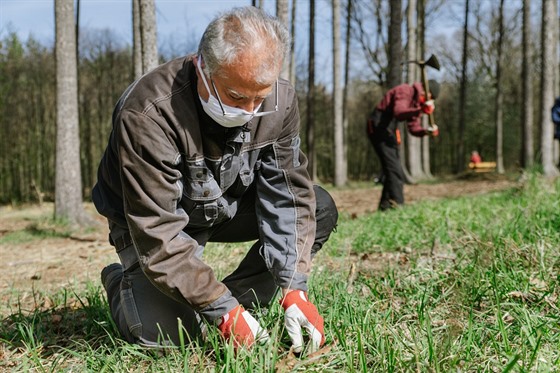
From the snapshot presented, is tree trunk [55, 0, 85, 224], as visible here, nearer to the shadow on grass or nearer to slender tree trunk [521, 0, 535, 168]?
the shadow on grass

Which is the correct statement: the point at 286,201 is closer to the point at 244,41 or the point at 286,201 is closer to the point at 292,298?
the point at 292,298

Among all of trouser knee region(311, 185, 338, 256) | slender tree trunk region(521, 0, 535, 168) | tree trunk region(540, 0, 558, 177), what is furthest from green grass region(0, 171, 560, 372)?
slender tree trunk region(521, 0, 535, 168)

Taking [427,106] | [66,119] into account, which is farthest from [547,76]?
[66,119]

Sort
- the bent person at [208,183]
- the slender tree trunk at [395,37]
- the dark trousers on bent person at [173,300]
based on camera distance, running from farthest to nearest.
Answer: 1. the slender tree trunk at [395,37]
2. the dark trousers on bent person at [173,300]
3. the bent person at [208,183]

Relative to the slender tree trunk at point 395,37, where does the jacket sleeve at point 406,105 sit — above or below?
below

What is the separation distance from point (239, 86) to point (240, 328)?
0.96m

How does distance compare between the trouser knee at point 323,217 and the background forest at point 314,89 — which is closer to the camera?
the trouser knee at point 323,217

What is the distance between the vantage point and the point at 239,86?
6.93 ft

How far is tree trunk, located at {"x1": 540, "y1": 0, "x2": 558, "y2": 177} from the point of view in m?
11.4

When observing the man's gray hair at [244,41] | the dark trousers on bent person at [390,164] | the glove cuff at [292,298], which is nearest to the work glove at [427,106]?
the dark trousers on bent person at [390,164]

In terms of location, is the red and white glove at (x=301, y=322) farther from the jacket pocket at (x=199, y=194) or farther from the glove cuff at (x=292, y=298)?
the jacket pocket at (x=199, y=194)

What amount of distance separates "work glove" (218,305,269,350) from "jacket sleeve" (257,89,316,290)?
0.33 m

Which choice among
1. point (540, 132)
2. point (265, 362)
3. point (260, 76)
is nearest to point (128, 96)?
point (260, 76)

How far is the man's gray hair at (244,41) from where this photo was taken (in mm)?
2057
